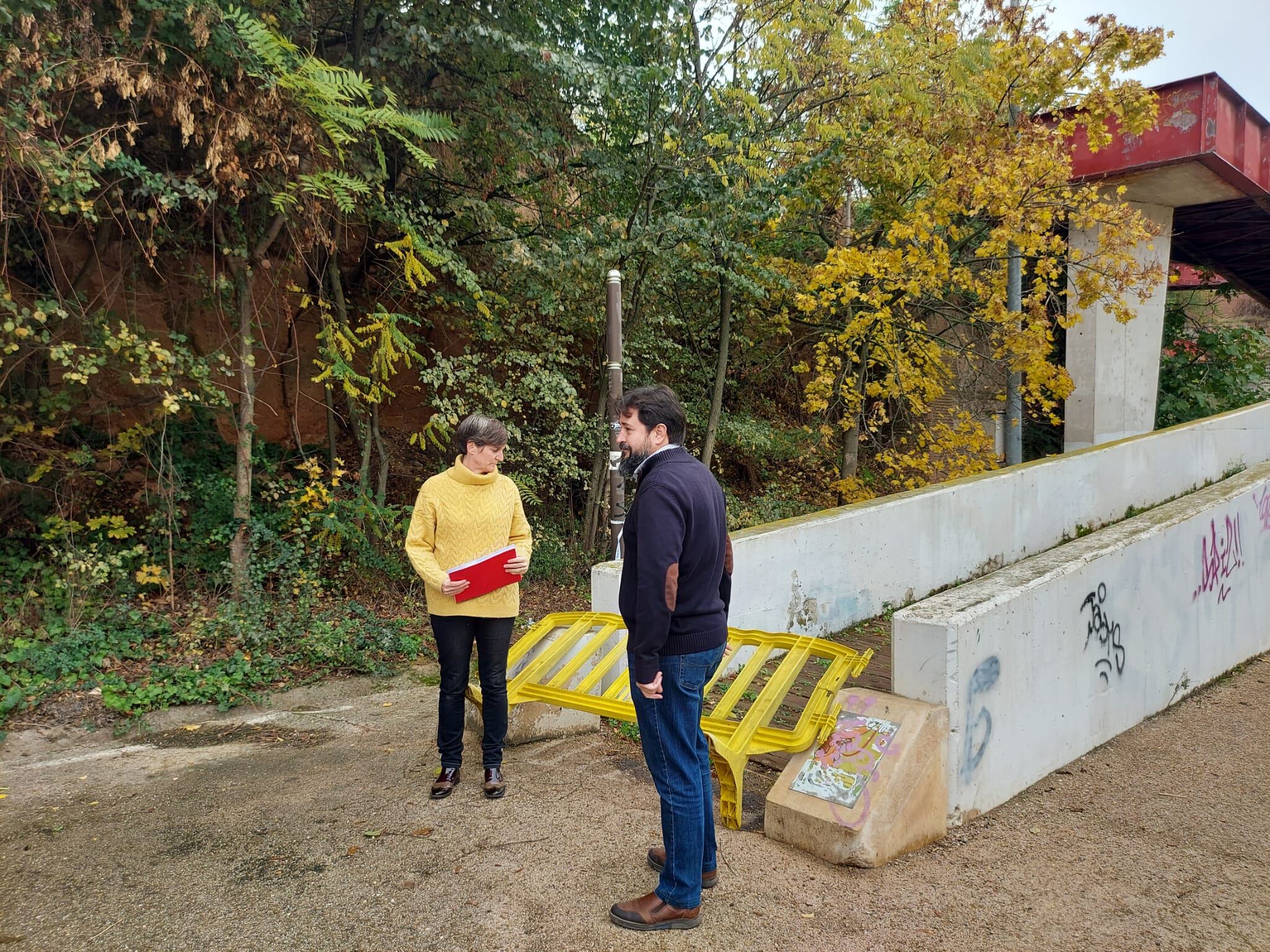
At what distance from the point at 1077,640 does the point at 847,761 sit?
6.46ft

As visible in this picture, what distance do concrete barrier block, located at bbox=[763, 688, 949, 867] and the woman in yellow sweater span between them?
140 cm

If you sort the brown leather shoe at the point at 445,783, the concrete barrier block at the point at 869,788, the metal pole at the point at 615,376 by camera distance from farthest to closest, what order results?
1. the metal pole at the point at 615,376
2. the brown leather shoe at the point at 445,783
3. the concrete barrier block at the point at 869,788

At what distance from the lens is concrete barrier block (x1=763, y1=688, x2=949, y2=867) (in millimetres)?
3361

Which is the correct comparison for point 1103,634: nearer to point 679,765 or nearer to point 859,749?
point 859,749

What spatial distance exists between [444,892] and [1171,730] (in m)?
4.99

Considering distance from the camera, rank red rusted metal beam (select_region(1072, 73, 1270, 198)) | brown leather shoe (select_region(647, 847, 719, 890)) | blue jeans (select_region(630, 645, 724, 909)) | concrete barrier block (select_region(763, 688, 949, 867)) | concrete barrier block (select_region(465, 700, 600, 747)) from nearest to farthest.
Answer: blue jeans (select_region(630, 645, 724, 909)) → brown leather shoe (select_region(647, 847, 719, 890)) → concrete barrier block (select_region(763, 688, 949, 867)) → concrete barrier block (select_region(465, 700, 600, 747)) → red rusted metal beam (select_region(1072, 73, 1270, 198))

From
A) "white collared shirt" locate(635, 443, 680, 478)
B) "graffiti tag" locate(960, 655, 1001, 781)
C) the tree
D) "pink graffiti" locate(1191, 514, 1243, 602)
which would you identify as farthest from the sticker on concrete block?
the tree

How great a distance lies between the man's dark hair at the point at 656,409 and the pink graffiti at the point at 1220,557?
17.5 ft

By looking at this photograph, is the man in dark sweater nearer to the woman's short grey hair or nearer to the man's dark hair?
the man's dark hair

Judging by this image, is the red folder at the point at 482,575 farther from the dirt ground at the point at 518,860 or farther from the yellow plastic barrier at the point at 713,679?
the dirt ground at the point at 518,860

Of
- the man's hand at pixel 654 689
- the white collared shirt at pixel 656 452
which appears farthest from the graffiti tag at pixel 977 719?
the white collared shirt at pixel 656 452

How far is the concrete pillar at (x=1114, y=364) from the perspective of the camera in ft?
43.0

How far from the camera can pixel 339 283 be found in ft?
25.7

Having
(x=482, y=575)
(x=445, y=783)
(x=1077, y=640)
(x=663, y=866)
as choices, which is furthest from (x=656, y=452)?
(x=1077, y=640)
